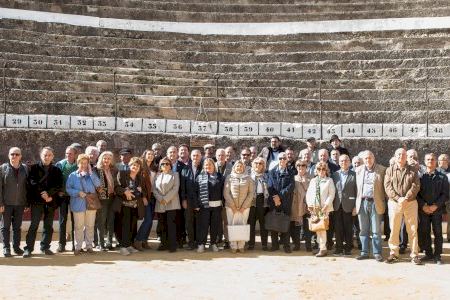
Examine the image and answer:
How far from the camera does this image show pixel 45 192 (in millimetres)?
9344

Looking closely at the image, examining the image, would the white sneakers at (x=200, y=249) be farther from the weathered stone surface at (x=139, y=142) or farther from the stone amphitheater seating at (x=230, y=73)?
the stone amphitheater seating at (x=230, y=73)

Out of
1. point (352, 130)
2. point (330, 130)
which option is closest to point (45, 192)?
point (330, 130)

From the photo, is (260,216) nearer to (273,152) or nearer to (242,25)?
(273,152)

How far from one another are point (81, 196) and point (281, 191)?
2.97m

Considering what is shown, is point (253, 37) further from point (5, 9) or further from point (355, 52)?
point (5, 9)

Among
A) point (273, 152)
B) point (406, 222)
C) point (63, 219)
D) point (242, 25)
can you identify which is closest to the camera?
point (406, 222)

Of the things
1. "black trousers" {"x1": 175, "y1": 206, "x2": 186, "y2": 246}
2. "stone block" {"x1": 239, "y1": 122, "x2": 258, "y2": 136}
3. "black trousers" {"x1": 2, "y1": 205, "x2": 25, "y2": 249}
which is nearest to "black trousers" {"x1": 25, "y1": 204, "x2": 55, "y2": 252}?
"black trousers" {"x1": 2, "y1": 205, "x2": 25, "y2": 249}

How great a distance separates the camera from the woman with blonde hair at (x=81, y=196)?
31.0 feet

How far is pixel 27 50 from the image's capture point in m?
16.5

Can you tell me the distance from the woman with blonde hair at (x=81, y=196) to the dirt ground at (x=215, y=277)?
0.28 m

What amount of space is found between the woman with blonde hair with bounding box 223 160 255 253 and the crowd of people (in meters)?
0.02

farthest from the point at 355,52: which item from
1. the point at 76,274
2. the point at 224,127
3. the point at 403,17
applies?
the point at 76,274

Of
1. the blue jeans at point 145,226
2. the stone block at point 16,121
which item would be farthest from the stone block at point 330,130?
the stone block at point 16,121

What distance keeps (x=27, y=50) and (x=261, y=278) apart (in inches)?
433
